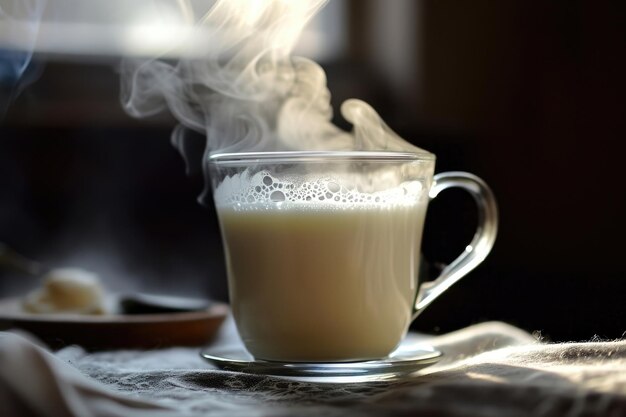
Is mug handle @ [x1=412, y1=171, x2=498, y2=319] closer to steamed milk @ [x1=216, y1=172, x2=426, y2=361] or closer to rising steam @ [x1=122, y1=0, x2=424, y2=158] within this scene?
steamed milk @ [x1=216, y1=172, x2=426, y2=361]

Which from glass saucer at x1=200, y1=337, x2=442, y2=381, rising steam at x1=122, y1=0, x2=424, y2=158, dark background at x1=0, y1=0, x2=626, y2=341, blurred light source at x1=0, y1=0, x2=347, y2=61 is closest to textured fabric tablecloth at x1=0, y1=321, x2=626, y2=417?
glass saucer at x1=200, y1=337, x2=442, y2=381

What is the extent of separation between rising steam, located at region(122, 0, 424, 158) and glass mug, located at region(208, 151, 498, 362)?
0.20 m

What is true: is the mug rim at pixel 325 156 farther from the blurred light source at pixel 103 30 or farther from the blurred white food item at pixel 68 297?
the blurred light source at pixel 103 30

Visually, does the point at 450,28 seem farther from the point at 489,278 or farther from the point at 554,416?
the point at 554,416

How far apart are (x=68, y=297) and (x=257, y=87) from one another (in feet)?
1.20

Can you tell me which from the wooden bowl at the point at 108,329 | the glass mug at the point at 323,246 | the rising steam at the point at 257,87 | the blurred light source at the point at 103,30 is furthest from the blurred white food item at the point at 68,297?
the blurred light source at the point at 103,30

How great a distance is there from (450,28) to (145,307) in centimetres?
144

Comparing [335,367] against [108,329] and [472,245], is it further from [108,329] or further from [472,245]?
[108,329]

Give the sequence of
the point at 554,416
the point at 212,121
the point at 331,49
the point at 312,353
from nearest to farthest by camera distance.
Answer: the point at 554,416 < the point at 312,353 < the point at 212,121 < the point at 331,49

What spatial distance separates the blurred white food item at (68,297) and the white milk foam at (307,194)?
1.38 feet

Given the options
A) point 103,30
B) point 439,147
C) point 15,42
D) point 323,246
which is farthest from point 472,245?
point 103,30

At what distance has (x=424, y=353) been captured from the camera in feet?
2.80

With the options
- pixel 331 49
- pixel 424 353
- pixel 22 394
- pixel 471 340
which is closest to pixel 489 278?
pixel 471 340

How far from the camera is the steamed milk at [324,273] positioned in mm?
802
